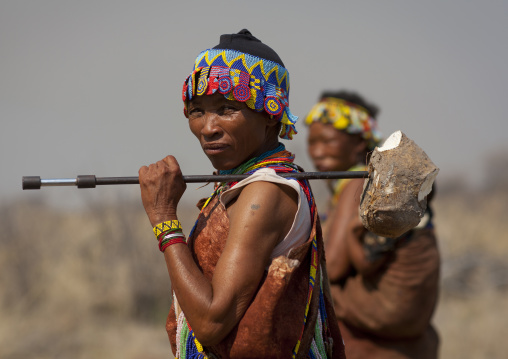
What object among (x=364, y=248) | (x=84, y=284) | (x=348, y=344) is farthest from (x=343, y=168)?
(x=84, y=284)

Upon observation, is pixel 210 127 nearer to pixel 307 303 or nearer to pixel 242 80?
pixel 242 80

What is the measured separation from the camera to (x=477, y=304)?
32.2 feet

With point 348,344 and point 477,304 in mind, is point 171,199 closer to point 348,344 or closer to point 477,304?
point 348,344

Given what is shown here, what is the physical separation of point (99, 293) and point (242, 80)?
279 inches

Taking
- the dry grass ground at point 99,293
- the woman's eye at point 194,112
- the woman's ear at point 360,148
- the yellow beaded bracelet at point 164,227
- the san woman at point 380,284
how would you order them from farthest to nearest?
the dry grass ground at point 99,293 → the woman's ear at point 360,148 → the san woman at point 380,284 → the woman's eye at point 194,112 → the yellow beaded bracelet at point 164,227

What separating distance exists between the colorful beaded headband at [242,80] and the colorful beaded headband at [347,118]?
8.73 feet

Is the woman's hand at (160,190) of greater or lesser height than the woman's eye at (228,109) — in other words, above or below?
below

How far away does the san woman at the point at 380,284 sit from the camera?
4.43 m

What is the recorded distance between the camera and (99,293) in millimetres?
8992

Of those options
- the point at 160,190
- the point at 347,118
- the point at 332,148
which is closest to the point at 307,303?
the point at 160,190

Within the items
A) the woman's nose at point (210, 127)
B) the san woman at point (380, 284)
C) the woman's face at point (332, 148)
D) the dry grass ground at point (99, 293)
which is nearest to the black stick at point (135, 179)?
the woman's nose at point (210, 127)

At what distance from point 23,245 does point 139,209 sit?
A: 1691 millimetres

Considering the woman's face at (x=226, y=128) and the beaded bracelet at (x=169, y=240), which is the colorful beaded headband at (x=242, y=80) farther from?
the beaded bracelet at (x=169, y=240)

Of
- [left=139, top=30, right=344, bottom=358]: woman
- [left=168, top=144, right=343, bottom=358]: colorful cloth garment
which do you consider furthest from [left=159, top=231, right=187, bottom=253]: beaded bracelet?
[left=168, top=144, right=343, bottom=358]: colorful cloth garment
